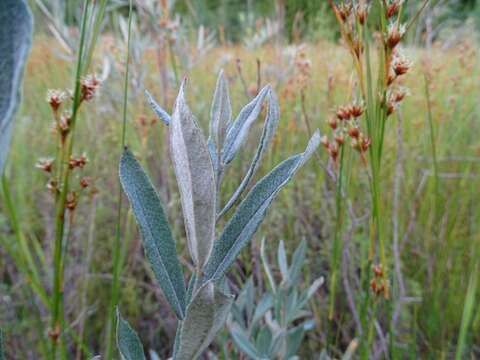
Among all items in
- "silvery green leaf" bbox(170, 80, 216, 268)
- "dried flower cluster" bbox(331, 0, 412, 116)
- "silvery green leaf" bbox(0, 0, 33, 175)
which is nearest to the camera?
"silvery green leaf" bbox(0, 0, 33, 175)

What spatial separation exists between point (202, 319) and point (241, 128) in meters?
0.20

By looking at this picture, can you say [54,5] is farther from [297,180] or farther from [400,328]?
[400,328]

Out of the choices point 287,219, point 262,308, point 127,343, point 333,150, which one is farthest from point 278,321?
point 287,219

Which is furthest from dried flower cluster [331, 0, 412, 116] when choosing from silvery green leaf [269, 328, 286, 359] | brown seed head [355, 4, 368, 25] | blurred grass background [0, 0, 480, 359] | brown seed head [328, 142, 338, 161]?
silvery green leaf [269, 328, 286, 359]

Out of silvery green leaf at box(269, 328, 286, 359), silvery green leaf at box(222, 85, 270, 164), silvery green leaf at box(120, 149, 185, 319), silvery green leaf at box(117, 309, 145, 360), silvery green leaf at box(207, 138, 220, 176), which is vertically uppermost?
silvery green leaf at box(222, 85, 270, 164)

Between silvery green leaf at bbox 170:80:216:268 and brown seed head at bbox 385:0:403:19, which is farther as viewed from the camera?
brown seed head at bbox 385:0:403:19

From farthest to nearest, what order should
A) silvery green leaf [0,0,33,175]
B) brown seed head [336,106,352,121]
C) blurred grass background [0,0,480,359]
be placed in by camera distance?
blurred grass background [0,0,480,359], brown seed head [336,106,352,121], silvery green leaf [0,0,33,175]

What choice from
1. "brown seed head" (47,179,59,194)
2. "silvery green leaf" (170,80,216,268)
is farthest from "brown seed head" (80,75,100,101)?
"silvery green leaf" (170,80,216,268)

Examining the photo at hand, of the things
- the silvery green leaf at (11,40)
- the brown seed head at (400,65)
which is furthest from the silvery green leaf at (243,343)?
the silvery green leaf at (11,40)

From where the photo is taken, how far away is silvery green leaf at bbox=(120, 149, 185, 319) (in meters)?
0.46

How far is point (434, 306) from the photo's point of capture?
3.29 feet

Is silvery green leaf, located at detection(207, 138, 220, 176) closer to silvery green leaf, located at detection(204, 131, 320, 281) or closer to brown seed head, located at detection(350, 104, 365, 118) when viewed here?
silvery green leaf, located at detection(204, 131, 320, 281)

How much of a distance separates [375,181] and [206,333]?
0.98 ft

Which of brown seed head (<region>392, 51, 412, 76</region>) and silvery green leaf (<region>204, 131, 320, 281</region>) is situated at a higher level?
brown seed head (<region>392, 51, 412, 76</region>)
